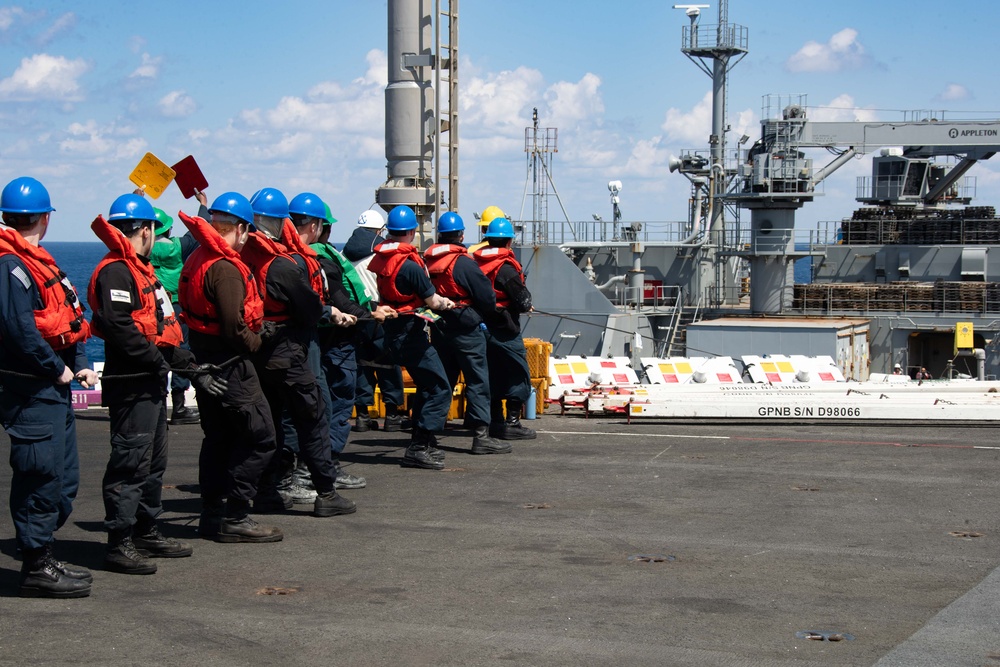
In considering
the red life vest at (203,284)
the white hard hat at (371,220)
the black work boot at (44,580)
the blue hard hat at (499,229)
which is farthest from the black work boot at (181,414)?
the black work boot at (44,580)

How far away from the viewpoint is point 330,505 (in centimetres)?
751

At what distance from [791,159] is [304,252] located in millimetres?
23286

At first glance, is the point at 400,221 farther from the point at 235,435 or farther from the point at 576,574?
the point at 576,574

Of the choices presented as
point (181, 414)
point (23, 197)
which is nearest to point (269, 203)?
point (23, 197)

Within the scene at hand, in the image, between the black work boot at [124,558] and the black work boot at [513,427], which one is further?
the black work boot at [513,427]

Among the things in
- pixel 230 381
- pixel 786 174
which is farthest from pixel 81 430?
pixel 786 174

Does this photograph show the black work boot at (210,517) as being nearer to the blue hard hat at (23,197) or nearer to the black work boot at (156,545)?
the black work boot at (156,545)

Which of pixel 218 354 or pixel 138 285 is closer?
pixel 138 285

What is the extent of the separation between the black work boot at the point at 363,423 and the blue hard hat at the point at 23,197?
6544 millimetres

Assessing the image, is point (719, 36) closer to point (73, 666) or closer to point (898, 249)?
point (898, 249)

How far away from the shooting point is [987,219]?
29.7 m

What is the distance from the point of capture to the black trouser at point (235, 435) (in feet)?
21.5

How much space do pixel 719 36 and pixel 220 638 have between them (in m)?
35.8

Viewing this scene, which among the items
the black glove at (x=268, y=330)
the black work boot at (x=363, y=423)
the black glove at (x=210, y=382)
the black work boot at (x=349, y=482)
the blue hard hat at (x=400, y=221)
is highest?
the blue hard hat at (x=400, y=221)
